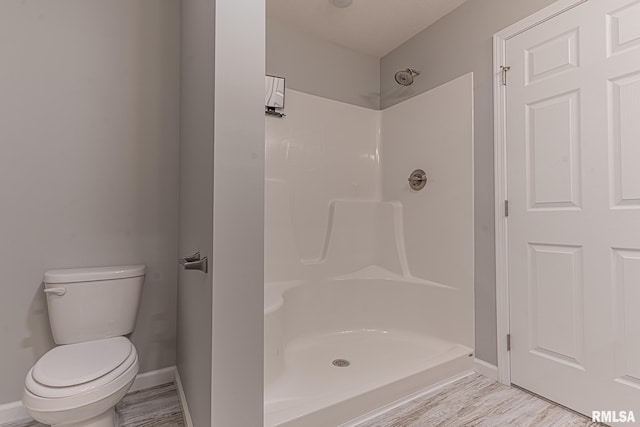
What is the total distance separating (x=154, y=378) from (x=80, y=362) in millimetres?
630

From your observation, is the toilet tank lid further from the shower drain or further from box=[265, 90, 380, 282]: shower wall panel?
the shower drain

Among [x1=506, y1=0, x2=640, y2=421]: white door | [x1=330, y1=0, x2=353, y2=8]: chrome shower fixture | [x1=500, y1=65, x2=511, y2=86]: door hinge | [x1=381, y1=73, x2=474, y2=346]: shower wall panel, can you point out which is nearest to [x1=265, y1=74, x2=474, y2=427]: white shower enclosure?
[x1=381, y1=73, x2=474, y2=346]: shower wall panel

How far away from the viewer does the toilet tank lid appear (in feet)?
5.10

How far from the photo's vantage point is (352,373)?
189 cm

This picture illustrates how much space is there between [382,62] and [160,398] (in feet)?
9.94

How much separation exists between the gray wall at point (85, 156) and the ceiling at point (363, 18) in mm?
855

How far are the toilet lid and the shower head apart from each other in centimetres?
251

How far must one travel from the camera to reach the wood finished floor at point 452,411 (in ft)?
4.97

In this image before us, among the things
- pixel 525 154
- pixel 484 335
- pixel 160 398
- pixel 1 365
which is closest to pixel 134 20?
pixel 1 365

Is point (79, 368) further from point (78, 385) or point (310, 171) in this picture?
point (310, 171)

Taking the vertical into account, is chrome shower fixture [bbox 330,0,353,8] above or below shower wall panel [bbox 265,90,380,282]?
above

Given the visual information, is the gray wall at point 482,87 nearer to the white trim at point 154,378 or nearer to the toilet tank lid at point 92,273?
the white trim at point 154,378

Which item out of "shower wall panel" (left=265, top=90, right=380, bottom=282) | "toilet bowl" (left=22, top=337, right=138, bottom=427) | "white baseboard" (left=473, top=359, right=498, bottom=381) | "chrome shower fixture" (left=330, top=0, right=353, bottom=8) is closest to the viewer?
"toilet bowl" (left=22, top=337, right=138, bottom=427)

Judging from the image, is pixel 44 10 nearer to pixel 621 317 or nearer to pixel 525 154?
pixel 525 154
